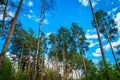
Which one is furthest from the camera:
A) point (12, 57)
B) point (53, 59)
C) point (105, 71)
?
point (53, 59)

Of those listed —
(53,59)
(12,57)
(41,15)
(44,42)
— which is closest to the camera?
(41,15)

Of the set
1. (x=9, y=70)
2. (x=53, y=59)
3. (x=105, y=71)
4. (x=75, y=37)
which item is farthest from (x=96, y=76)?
(x=53, y=59)

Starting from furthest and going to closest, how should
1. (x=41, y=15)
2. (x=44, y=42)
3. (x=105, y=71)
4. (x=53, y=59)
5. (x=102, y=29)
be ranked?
A: 1. (x=53, y=59)
2. (x=44, y=42)
3. (x=102, y=29)
4. (x=41, y=15)
5. (x=105, y=71)

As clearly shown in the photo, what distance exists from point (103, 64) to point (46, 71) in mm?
35087

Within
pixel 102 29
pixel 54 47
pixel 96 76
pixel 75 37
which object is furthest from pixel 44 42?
pixel 96 76

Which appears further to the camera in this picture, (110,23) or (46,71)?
(46,71)

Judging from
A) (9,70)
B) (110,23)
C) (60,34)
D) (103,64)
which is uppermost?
(60,34)

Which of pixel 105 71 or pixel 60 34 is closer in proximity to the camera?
pixel 105 71

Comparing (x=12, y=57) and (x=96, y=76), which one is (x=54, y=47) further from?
(x=96, y=76)

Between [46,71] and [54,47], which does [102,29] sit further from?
[46,71]

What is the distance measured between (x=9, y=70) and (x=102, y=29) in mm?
18150

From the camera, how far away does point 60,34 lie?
1411 inches

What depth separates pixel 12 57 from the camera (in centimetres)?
3422

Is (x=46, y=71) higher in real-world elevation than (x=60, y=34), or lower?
lower
